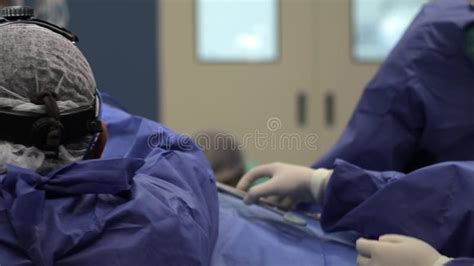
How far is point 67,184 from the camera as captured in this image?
0.80m

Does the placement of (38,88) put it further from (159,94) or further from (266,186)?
(159,94)

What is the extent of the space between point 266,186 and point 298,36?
2.11 meters

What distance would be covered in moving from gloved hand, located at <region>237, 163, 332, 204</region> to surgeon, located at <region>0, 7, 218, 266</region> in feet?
1.13

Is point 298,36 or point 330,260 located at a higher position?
point 298,36

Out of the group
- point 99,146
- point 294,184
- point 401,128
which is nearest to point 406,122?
point 401,128

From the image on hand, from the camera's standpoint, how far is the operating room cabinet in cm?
322

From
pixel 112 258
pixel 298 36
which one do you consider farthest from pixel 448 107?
pixel 298 36

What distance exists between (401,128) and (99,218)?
0.69 metres

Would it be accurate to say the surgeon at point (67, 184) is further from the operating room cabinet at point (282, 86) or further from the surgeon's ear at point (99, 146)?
the operating room cabinet at point (282, 86)

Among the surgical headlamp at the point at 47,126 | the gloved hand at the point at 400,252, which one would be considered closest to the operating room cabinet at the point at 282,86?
the gloved hand at the point at 400,252

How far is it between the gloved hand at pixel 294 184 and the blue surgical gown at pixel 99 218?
1.21 ft

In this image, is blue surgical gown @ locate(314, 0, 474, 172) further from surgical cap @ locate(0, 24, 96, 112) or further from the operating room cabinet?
the operating room cabinet

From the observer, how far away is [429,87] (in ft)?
4.09

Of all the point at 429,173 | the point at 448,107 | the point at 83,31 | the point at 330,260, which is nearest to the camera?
the point at 429,173
